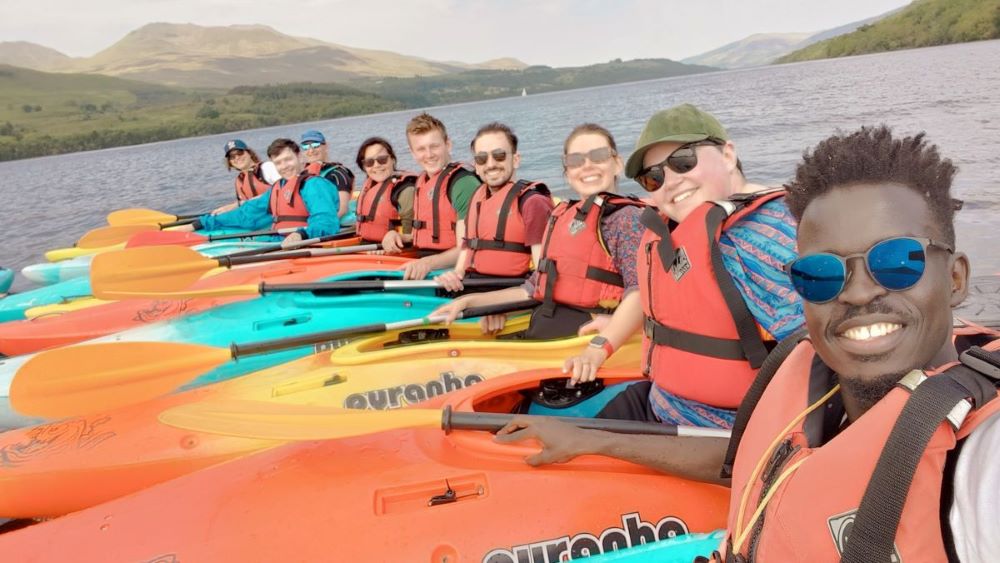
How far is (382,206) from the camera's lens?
693cm

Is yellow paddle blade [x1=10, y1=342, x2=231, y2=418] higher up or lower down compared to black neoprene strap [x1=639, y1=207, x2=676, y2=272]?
lower down

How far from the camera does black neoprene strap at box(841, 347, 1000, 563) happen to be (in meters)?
0.94

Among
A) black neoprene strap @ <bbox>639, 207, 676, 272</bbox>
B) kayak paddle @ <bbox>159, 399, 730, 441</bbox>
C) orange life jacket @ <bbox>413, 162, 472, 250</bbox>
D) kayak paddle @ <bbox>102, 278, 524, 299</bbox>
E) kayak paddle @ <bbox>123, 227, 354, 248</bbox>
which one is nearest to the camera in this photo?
black neoprene strap @ <bbox>639, 207, 676, 272</bbox>

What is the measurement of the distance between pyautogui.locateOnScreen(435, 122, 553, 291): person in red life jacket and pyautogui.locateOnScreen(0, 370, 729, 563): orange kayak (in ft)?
6.59

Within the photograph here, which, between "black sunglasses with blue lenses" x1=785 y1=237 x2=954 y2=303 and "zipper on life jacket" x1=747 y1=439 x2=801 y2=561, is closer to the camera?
"black sunglasses with blue lenses" x1=785 y1=237 x2=954 y2=303

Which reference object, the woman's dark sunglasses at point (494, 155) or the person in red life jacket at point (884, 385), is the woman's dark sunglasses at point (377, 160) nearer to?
the woman's dark sunglasses at point (494, 155)

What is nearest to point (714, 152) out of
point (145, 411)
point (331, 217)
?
point (145, 411)

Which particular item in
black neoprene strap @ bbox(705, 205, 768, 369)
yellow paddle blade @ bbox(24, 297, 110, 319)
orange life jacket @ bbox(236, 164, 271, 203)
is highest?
orange life jacket @ bbox(236, 164, 271, 203)

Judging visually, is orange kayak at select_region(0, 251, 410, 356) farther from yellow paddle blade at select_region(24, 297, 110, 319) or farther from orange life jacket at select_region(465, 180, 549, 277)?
orange life jacket at select_region(465, 180, 549, 277)

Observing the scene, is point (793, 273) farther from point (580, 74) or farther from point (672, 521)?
point (580, 74)

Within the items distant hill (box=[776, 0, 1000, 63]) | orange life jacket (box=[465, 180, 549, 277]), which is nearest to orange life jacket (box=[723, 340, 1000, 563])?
orange life jacket (box=[465, 180, 549, 277])

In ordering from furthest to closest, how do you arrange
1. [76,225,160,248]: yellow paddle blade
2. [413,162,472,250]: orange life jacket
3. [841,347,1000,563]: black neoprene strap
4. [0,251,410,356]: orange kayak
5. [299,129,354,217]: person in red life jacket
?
1. [76,225,160,248]: yellow paddle blade
2. [299,129,354,217]: person in red life jacket
3. [413,162,472,250]: orange life jacket
4. [0,251,410,356]: orange kayak
5. [841,347,1000,563]: black neoprene strap

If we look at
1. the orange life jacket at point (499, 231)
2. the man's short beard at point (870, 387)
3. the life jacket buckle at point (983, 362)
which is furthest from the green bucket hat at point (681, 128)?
the orange life jacket at point (499, 231)

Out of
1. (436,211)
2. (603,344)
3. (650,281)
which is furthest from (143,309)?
(650,281)
